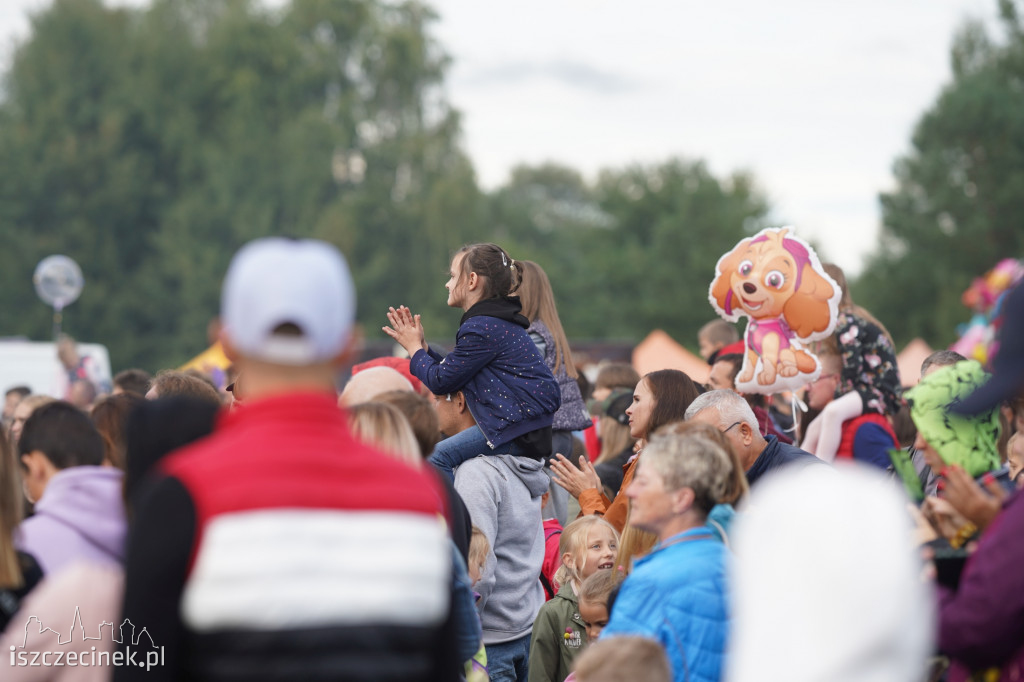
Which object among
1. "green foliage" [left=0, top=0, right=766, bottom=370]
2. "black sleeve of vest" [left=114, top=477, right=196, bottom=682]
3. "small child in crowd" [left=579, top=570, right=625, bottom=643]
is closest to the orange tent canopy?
"small child in crowd" [left=579, top=570, right=625, bottom=643]

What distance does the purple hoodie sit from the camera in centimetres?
294

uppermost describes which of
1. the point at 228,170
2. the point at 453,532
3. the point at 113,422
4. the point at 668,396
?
the point at 228,170

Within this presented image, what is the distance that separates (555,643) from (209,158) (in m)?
35.4

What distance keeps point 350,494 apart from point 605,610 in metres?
2.57

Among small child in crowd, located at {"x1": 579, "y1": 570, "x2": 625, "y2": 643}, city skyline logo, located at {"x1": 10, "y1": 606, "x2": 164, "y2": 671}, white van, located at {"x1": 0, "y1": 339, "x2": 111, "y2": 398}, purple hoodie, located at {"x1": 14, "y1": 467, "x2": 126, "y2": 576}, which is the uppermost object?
white van, located at {"x1": 0, "y1": 339, "x2": 111, "y2": 398}

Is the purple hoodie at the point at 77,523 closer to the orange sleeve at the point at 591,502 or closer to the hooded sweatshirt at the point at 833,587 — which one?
the hooded sweatshirt at the point at 833,587

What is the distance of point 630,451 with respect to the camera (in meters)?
6.38

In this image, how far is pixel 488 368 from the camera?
15.2 feet

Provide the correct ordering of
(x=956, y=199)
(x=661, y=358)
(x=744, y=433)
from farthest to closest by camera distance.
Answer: (x=956, y=199), (x=661, y=358), (x=744, y=433)

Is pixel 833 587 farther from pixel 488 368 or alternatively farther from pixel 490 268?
pixel 490 268

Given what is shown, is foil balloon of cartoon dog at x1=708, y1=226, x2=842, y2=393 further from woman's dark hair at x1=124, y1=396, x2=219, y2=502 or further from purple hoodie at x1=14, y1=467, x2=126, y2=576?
woman's dark hair at x1=124, y1=396, x2=219, y2=502

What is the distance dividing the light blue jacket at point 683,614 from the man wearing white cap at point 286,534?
1019 mm

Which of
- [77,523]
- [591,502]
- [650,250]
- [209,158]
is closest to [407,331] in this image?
[591,502]

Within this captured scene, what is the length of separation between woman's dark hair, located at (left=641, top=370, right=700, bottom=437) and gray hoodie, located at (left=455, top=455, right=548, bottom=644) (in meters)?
0.58
